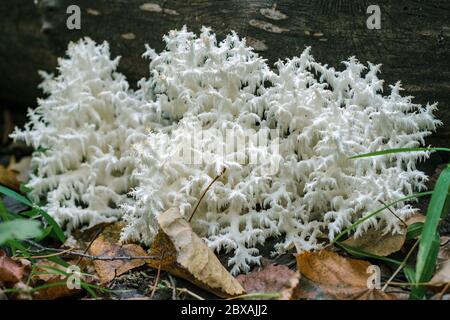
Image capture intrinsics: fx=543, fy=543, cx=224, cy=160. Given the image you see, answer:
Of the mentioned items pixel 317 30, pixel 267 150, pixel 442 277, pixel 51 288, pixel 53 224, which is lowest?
pixel 51 288

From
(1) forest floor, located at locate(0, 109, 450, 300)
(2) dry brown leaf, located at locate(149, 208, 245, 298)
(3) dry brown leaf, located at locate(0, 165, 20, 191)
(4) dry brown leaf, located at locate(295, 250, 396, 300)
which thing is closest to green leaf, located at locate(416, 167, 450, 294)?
(1) forest floor, located at locate(0, 109, 450, 300)

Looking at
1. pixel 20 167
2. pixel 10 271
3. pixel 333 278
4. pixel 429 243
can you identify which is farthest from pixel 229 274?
pixel 20 167

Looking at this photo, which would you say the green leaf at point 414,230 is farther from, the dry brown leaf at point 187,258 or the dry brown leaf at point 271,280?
the dry brown leaf at point 187,258

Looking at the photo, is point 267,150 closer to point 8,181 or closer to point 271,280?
point 271,280
